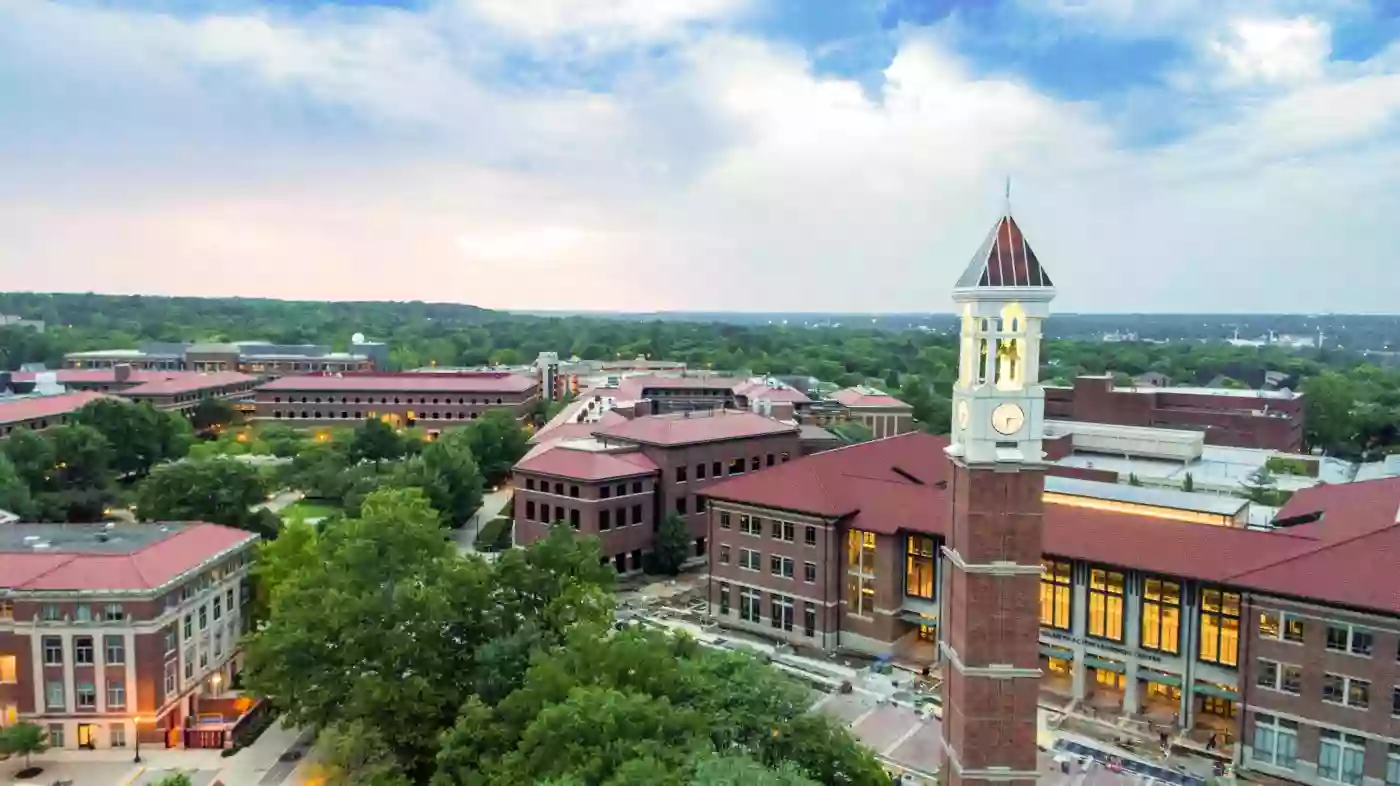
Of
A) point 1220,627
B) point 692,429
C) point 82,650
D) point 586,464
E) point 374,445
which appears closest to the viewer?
point 1220,627

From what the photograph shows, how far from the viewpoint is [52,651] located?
144 ft

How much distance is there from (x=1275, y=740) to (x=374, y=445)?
86243 millimetres

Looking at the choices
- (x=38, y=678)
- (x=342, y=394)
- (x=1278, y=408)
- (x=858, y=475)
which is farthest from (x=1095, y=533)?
(x=342, y=394)

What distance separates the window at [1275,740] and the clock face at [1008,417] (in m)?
22.0

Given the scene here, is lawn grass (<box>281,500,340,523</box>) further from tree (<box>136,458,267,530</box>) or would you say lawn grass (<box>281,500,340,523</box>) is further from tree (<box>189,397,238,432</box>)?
tree (<box>189,397,238,432</box>)

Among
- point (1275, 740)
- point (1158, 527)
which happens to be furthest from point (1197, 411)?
point (1275, 740)

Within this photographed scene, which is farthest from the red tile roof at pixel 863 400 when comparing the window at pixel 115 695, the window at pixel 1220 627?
the window at pixel 115 695

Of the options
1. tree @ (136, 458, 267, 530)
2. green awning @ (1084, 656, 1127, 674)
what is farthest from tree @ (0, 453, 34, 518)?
green awning @ (1084, 656, 1127, 674)

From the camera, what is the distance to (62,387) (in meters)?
143

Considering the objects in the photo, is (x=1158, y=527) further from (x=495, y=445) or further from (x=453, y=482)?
(x=495, y=445)

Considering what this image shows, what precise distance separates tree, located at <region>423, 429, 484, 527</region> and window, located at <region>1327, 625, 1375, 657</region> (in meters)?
64.0

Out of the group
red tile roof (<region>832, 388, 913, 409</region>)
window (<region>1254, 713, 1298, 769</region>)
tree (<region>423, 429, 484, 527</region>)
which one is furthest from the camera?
red tile roof (<region>832, 388, 913, 409</region>)

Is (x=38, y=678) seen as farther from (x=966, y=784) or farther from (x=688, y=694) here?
(x=966, y=784)

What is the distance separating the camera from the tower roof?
99.9ft
